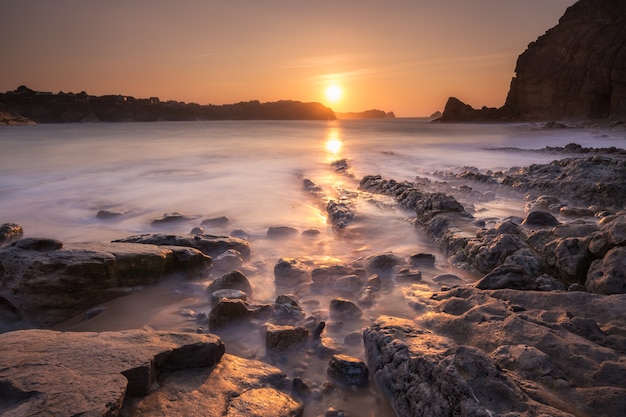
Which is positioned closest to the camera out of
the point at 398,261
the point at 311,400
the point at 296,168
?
the point at 311,400

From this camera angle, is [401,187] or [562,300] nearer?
[562,300]

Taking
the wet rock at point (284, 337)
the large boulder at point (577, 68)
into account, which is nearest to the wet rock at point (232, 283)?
the wet rock at point (284, 337)

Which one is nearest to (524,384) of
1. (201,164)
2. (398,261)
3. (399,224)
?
(398,261)

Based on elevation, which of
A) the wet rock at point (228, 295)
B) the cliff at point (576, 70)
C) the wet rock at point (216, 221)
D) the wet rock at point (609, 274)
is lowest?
the wet rock at point (216, 221)

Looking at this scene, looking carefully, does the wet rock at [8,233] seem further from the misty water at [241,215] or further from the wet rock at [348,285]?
the wet rock at [348,285]

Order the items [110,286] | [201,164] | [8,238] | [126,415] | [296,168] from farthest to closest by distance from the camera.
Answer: [201,164], [296,168], [8,238], [110,286], [126,415]

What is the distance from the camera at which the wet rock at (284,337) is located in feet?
8.54

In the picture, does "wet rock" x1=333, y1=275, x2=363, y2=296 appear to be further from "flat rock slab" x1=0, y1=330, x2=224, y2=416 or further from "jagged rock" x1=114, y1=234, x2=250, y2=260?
"flat rock slab" x1=0, y1=330, x2=224, y2=416

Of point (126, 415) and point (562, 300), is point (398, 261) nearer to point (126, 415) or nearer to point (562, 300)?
point (562, 300)

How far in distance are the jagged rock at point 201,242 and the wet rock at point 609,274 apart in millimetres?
3330

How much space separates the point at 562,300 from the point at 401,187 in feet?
17.3

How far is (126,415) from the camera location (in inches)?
66.7

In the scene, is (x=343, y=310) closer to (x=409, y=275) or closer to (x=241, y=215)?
(x=409, y=275)

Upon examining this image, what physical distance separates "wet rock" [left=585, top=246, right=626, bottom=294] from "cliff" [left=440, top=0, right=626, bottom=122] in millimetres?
47311
